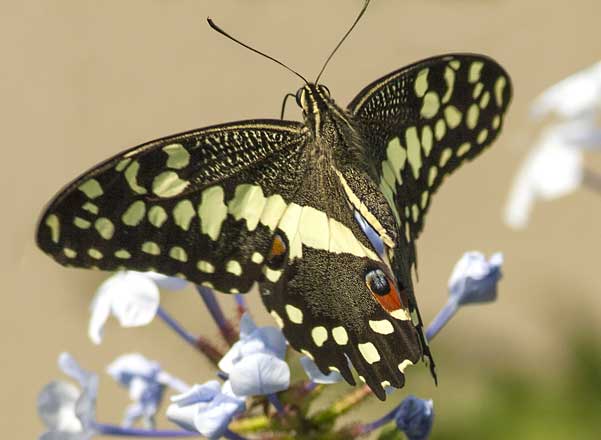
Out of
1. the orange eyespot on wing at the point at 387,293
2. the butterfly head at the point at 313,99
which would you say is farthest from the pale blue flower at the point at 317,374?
the butterfly head at the point at 313,99

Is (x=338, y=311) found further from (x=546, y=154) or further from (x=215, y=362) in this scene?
(x=546, y=154)

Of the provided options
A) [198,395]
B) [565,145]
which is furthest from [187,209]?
[565,145]

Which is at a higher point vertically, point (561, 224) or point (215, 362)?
point (215, 362)

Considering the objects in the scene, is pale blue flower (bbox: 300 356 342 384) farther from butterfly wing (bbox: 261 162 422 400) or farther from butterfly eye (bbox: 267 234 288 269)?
butterfly eye (bbox: 267 234 288 269)

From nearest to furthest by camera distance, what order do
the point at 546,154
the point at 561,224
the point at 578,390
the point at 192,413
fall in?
the point at 192,413 < the point at 546,154 < the point at 578,390 < the point at 561,224

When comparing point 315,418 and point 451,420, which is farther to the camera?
point 451,420

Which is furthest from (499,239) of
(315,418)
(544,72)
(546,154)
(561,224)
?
(315,418)
